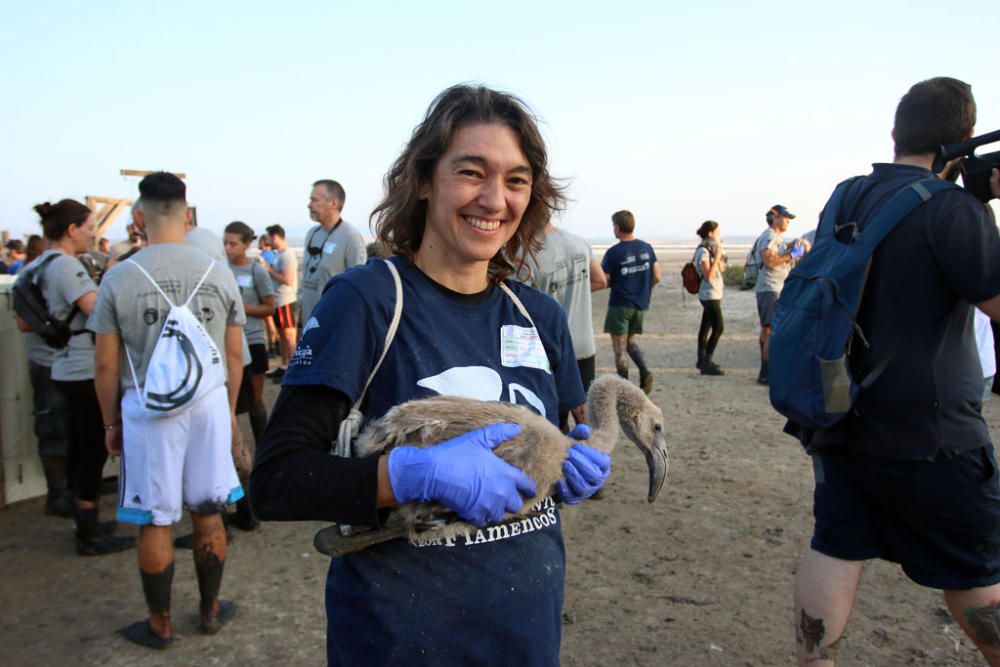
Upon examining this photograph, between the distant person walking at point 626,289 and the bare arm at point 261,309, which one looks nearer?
the bare arm at point 261,309

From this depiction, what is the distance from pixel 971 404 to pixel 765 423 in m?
5.66

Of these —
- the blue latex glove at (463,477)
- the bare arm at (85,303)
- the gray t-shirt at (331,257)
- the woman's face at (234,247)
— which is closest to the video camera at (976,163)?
the blue latex glove at (463,477)

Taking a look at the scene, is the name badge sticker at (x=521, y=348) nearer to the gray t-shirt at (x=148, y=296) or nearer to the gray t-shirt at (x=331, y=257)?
the gray t-shirt at (x=148, y=296)

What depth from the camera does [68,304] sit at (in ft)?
17.4

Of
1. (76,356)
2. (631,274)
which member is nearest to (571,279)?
(631,274)

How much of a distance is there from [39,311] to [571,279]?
419cm

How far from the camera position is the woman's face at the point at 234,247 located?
739 centimetres

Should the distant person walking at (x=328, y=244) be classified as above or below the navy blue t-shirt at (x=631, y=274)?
above

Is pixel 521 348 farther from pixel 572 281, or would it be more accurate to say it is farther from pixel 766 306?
pixel 766 306

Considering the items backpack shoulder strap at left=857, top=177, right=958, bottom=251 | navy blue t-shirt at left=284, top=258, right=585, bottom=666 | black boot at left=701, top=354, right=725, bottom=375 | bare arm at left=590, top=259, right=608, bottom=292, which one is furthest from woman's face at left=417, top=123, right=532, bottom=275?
black boot at left=701, top=354, right=725, bottom=375

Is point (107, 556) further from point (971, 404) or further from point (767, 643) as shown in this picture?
point (971, 404)

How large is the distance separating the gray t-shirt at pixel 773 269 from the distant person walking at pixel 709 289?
0.71 metres

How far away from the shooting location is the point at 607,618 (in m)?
4.26

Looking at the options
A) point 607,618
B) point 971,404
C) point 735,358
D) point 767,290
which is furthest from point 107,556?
point 735,358
